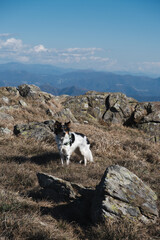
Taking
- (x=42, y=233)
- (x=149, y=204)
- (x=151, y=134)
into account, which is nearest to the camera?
(x=42, y=233)

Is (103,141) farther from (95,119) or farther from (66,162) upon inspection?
(95,119)

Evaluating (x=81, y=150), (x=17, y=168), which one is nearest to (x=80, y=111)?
(x=81, y=150)

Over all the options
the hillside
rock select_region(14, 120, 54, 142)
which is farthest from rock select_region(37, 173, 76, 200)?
rock select_region(14, 120, 54, 142)

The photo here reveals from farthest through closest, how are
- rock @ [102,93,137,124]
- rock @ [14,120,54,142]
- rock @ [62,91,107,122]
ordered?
rock @ [102,93,137,124]
rock @ [62,91,107,122]
rock @ [14,120,54,142]

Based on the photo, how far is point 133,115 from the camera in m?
24.2

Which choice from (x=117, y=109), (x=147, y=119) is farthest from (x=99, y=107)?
(x=147, y=119)

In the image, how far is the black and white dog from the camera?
7617 mm

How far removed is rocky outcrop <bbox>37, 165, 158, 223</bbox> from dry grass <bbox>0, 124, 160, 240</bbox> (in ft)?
0.76

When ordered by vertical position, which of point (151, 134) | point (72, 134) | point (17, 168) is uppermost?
point (72, 134)

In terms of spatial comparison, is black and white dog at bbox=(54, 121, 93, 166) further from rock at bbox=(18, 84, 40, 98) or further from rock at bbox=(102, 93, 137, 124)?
rock at bbox=(18, 84, 40, 98)

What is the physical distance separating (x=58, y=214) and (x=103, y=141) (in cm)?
827

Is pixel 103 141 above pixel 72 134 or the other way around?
the other way around

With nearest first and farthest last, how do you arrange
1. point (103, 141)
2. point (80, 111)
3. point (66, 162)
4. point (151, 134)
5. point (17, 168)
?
point (17, 168) → point (66, 162) → point (103, 141) → point (151, 134) → point (80, 111)

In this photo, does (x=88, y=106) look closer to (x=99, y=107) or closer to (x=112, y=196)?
(x=99, y=107)
